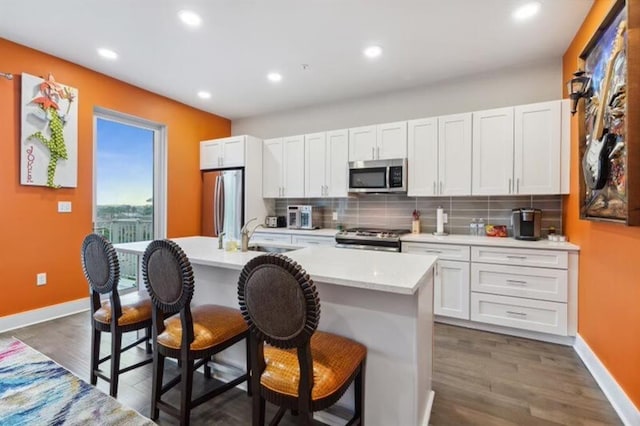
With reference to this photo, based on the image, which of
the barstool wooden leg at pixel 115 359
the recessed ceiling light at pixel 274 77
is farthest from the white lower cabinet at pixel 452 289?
the recessed ceiling light at pixel 274 77

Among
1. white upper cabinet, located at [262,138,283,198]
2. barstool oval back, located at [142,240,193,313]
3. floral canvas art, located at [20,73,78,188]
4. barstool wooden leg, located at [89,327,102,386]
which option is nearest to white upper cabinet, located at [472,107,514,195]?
white upper cabinet, located at [262,138,283,198]

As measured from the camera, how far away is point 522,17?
2.58 meters

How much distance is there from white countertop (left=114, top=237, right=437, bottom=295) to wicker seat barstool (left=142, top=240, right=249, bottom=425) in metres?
0.31

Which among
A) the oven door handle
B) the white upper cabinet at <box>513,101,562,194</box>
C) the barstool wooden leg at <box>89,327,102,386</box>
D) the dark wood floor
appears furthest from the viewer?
the oven door handle

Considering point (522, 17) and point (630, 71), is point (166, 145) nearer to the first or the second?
point (522, 17)

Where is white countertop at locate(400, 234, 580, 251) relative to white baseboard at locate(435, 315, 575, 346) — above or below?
above

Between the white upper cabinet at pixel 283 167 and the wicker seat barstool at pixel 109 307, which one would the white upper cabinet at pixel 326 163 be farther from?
the wicker seat barstool at pixel 109 307

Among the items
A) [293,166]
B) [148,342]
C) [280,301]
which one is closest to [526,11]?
[280,301]

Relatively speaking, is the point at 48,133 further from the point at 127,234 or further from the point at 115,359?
the point at 115,359

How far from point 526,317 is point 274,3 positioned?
11.8 ft

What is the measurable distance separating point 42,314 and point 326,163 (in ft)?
12.2

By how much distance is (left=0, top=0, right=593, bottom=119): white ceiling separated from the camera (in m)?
2.49

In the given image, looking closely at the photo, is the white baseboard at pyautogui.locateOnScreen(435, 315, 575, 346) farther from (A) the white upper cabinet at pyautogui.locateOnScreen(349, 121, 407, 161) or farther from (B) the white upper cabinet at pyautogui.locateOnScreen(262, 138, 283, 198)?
(B) the white upper cabinet at pyautogui.locateOnScreen(262, 138, 283, 198)

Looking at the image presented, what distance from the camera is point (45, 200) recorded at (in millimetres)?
3307
